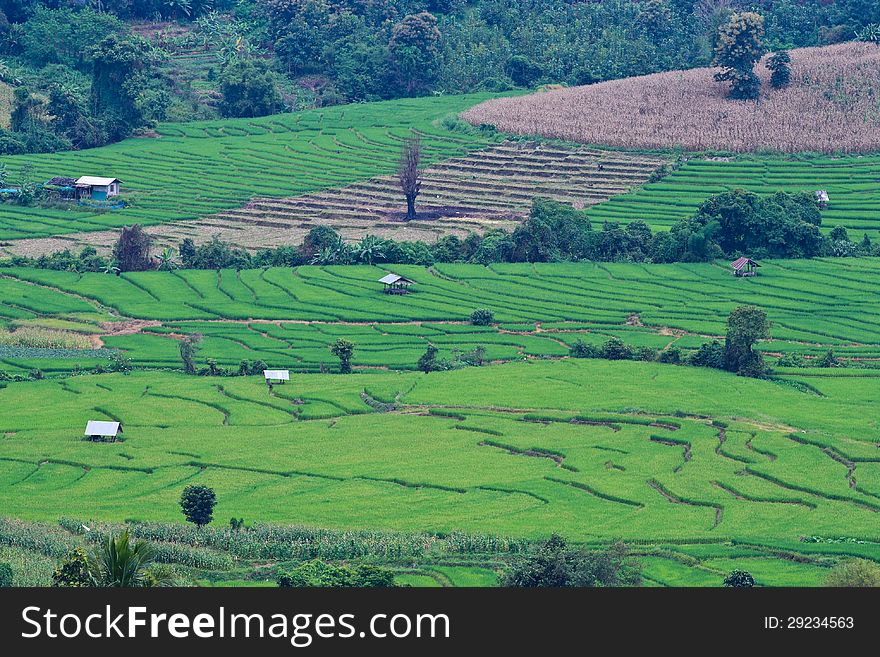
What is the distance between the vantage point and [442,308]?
264 feet

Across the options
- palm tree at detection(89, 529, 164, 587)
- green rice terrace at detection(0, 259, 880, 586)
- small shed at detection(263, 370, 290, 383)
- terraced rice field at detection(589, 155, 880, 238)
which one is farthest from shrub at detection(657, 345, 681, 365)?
palm tree at detection(89, 529, 164, 587)

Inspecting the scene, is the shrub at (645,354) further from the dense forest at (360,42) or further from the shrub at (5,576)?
the dense forest at (360,42)

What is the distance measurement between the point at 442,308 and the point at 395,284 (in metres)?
4.53

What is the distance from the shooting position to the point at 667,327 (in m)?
76.8

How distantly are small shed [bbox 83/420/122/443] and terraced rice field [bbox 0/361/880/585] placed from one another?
1.94 feet

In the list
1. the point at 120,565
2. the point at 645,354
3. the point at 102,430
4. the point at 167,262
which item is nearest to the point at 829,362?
the point at 645,354

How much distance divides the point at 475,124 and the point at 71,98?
96.0 feet

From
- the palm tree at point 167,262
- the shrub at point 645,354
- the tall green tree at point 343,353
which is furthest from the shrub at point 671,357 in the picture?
the palm tree at point 167,262

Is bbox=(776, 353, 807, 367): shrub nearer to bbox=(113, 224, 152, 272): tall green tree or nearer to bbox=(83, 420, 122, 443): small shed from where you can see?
bbox=(83, 420, 122, 443): small shed

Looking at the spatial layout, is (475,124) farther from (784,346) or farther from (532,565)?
(532,565)

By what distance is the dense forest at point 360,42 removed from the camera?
429 ft
